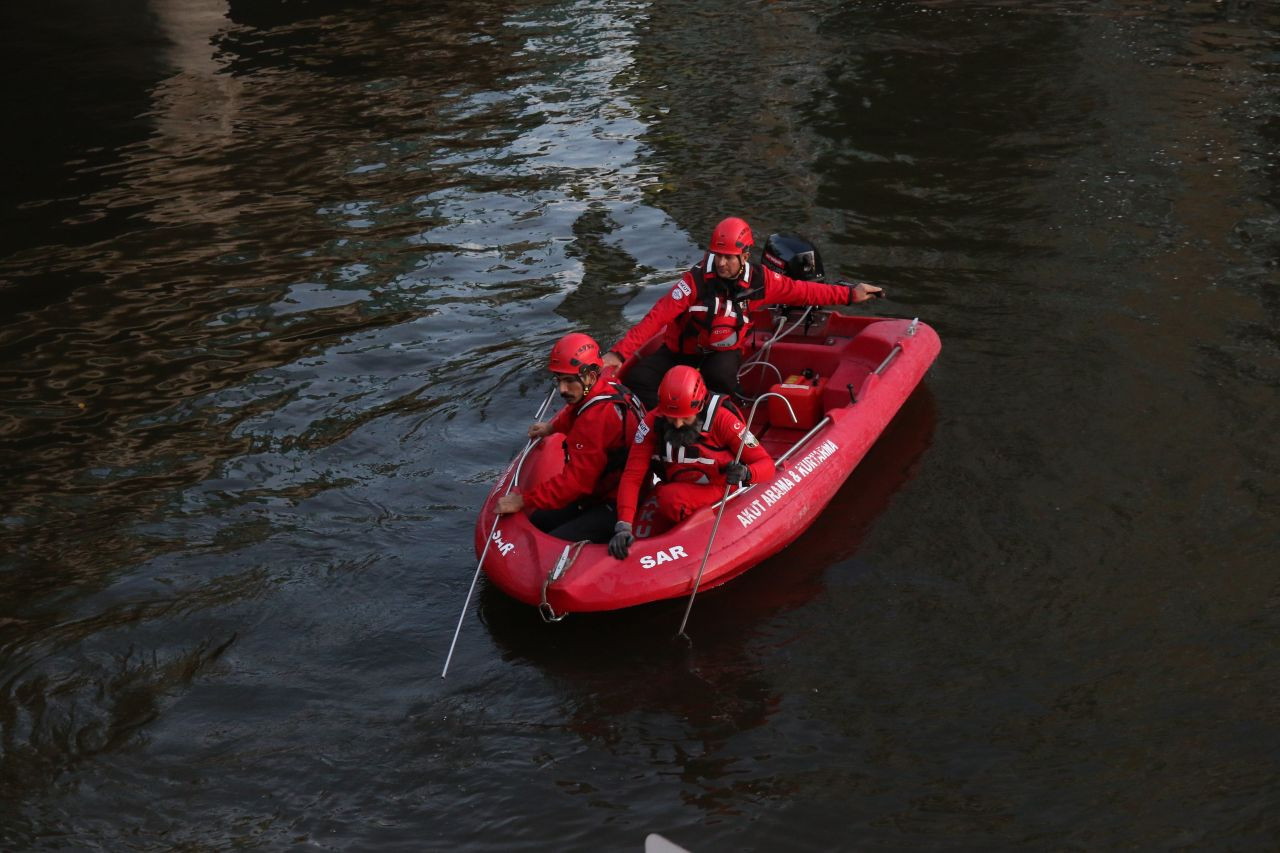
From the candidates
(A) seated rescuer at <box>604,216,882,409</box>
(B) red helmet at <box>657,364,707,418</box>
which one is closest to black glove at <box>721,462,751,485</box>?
(B) red helmet at <box>657,364,707,418</box>

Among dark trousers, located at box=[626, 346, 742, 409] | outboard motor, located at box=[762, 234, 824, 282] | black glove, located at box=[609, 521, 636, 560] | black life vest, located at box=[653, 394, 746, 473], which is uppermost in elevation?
outboard motor, located at box=[762, 234, 824, 282]

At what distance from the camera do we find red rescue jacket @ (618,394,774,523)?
836cm

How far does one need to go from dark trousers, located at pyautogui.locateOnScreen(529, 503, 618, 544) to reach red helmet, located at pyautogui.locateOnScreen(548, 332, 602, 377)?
3.31 ft

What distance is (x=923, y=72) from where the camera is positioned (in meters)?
19.9

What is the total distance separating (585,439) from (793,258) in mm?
3183

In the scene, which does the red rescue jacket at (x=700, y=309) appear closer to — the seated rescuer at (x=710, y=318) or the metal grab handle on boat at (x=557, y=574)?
the seated rescuer at (x=710, y=318)

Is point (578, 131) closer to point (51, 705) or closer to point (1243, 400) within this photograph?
point (1243, 400)

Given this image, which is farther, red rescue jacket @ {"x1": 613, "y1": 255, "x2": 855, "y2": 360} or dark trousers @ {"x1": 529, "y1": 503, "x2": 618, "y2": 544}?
red rescue jacket @ {"x1": 613, "y1": 255, "x2": 855, "y2": 360}

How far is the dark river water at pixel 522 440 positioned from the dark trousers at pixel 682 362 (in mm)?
1325

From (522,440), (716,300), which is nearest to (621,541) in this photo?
(716,300)

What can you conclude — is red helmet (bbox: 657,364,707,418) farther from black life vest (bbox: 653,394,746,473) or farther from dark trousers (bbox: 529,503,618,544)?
dark trousers (bbox: 529,503,618,544)

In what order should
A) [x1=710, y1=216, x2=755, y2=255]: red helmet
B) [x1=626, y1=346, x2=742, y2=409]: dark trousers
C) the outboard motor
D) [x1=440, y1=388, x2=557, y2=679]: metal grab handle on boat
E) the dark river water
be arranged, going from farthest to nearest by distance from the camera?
the outboard motor < [x1=626, y1=346, x2=742, y2=409]: dark trousers < [x1=710, y1=216, x2=755, y2=255]: red helmet < [x1=440, y1=388, x2=557, y2=679]: metal grab handle on boat < the dark river water

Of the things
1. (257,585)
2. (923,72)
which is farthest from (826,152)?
(257,585)

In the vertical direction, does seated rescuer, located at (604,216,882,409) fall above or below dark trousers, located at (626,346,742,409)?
above
